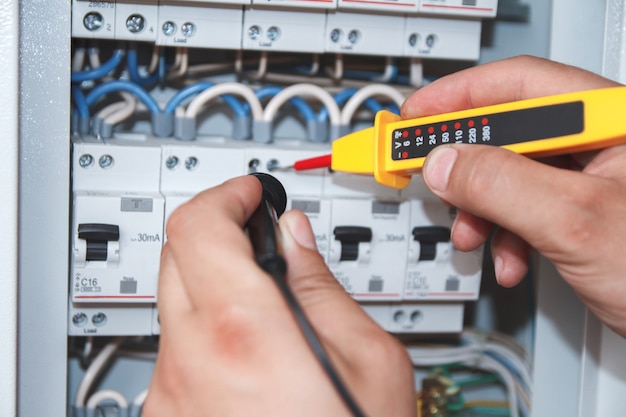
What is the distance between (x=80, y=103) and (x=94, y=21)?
0.40 ft

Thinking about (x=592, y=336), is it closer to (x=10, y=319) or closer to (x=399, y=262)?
(x=399, y=262)

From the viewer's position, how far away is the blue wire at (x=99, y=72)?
0.86 m

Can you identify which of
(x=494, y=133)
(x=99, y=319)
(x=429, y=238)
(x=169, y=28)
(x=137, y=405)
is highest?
(x=169, y=28)

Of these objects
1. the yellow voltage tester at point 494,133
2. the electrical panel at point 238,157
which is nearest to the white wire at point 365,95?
the electrical panel at point 238,157

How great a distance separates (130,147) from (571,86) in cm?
49

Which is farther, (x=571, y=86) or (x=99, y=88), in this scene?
(x=99, y=88)

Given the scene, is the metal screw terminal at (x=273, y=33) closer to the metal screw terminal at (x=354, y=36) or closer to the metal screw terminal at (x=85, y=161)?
the metal screw terminal at (x=354, y=36)

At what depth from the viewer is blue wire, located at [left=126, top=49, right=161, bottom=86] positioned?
92 centimetres

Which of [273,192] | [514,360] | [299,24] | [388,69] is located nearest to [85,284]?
[273,192]

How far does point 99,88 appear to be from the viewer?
2.91 ft

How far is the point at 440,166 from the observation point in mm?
697

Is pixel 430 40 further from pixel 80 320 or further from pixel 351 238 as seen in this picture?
pixel 80 320

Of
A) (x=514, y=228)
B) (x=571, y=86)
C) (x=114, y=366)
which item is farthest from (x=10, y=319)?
(x=571, y=86)

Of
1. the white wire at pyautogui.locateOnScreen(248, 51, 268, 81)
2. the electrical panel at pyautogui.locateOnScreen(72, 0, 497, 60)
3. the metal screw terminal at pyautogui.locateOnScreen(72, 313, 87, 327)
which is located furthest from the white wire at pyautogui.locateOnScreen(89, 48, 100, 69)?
the metal screw terminal at pyautogui.locateOnScreen(72, 313, 87, 327)
